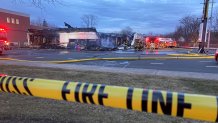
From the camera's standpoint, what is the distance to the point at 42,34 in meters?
55.8

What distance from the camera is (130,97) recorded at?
2461mm

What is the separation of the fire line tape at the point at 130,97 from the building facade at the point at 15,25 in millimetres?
70756

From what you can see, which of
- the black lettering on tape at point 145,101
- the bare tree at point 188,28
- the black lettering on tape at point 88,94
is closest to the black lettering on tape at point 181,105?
the black lettering on tape at point 145,101

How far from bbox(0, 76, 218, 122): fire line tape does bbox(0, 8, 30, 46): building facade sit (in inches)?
2786

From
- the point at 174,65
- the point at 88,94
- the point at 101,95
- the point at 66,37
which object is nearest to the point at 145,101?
the point at 101,95

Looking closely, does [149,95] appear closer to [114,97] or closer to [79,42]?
[114,97]

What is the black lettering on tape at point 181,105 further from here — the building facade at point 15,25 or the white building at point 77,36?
the building facade at point 15,25

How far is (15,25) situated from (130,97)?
257 ft

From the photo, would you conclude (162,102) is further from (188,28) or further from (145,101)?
(188,28)

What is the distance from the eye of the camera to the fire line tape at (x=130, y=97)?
2.21 metres

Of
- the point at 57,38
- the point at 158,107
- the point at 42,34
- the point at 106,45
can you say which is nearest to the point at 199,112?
the point at 158,107

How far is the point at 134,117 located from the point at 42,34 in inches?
2087

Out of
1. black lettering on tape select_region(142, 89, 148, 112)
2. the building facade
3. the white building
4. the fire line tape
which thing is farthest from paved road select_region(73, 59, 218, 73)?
the building facade

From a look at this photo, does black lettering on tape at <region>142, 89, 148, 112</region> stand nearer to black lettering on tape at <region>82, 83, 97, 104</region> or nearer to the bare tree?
black lettering on tape at <region>82, 83, 97, 104</region>
